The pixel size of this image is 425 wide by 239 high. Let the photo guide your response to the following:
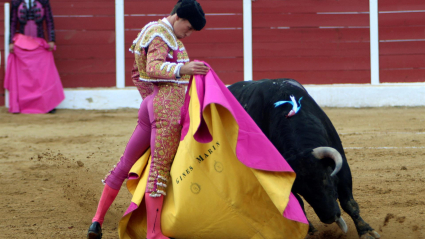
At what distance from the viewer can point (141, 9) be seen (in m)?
7.18

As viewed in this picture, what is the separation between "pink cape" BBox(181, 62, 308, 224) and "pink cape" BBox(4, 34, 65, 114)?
5110mm

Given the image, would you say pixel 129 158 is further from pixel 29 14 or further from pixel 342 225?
pixel 29 14

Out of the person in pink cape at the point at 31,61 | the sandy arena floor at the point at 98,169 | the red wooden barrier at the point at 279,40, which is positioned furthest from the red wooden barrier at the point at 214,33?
the sandy arena floor at the point at 98,169

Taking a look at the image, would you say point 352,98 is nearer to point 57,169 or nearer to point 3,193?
point 57,169

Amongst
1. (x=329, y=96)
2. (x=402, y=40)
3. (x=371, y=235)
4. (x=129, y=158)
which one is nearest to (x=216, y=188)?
(x=129, y=158)

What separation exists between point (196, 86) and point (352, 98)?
212 inches

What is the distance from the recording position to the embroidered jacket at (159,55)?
1.98 m

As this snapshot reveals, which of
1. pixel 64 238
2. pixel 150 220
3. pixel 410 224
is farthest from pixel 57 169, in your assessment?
pixel 410 224

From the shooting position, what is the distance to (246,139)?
195cm

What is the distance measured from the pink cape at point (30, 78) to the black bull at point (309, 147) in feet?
14.7

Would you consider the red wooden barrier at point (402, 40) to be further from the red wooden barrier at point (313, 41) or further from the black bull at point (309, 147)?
the black bull at point (309, 147)

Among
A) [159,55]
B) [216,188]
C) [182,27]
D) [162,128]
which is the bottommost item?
[216,188]

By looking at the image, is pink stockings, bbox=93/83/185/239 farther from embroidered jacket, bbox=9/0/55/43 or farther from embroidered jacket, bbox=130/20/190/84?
embroidered jacket, bbox=9/0/55/43

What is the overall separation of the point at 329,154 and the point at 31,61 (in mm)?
5502
